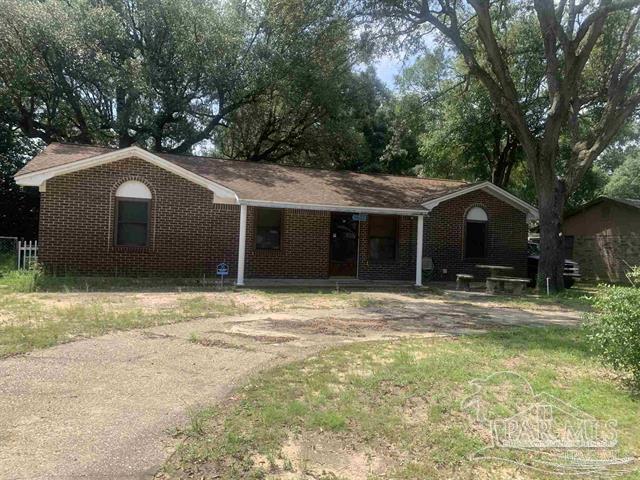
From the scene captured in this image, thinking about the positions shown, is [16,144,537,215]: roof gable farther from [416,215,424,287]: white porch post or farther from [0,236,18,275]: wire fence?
[0,236,18,275]: wire fence

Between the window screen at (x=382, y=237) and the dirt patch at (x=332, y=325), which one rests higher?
the window screen at (x=382, y=237)

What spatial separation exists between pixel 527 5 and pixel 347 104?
992cm

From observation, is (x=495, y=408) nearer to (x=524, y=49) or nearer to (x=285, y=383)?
(x=285, y=383)

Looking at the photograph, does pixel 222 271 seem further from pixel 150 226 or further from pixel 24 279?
pixel 24 279

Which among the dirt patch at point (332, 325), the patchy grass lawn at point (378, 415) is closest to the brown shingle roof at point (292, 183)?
the dirt patch at point (332, 325)

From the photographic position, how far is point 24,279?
12.2 m

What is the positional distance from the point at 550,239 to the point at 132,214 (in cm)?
1260

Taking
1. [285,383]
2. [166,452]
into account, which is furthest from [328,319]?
[166,452]

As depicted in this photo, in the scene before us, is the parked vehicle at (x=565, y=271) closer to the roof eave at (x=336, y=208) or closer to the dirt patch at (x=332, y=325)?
the roof eave at (x=336, y=208)

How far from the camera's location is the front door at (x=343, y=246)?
16995 mm

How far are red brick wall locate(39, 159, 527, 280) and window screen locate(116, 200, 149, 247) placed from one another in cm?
19

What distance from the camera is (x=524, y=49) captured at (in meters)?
21.0

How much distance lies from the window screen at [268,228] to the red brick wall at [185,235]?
0.19 meters

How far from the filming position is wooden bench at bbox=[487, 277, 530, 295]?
52.4 ft
